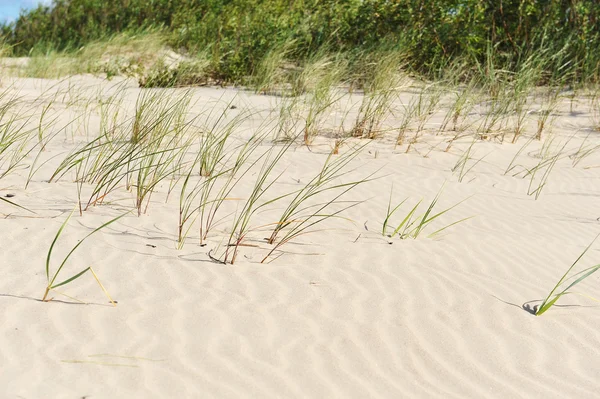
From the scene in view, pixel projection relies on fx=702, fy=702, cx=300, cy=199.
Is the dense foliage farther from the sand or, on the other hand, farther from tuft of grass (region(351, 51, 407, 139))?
the sand

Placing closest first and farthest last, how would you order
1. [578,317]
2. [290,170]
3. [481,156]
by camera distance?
[578,317] < [290,170] < [481,156]

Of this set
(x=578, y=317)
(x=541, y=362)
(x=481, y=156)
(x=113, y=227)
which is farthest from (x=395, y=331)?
(x=481, y=156)

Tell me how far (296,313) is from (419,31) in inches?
333

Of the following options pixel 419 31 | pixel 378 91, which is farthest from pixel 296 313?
pixel 419 31

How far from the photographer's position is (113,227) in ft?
12.2

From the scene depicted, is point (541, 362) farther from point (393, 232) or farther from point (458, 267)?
point (393, 232)

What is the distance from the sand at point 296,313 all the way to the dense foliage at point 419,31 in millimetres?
5661

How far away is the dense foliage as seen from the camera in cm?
972

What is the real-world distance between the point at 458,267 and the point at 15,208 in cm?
244

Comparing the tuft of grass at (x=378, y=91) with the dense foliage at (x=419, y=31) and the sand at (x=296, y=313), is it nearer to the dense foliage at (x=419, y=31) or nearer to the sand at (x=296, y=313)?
the dense foliage at (x=419, y=31)

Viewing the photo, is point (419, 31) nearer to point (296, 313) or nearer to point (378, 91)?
point (378, 91)

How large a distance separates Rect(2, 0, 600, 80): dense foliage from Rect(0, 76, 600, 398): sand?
5.66m

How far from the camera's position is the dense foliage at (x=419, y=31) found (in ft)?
31.9

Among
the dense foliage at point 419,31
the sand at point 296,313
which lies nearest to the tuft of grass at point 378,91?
the dense foliage at point 419,31
